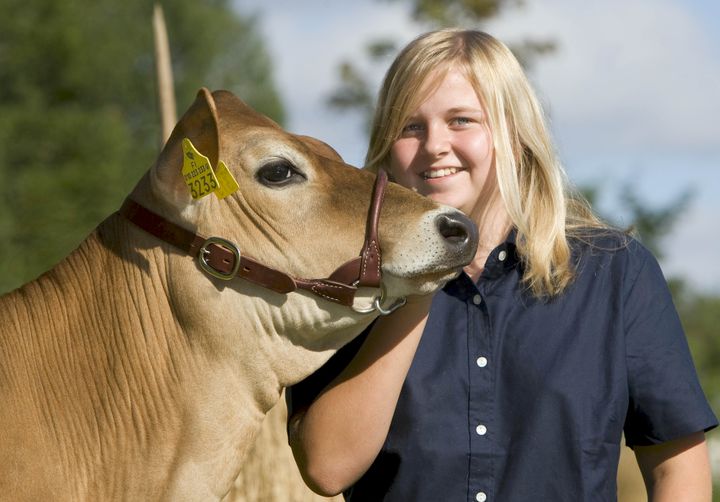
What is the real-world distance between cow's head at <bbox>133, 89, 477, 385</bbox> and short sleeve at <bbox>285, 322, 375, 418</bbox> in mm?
268

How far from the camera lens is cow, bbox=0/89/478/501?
12.9 ft

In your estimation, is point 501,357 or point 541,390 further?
point 501,357

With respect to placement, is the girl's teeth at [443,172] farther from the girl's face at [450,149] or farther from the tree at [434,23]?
the tree at [434,23]

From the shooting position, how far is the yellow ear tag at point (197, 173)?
3.93 meters

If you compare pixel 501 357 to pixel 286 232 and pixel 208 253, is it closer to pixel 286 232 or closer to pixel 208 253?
→ pixel 286 232

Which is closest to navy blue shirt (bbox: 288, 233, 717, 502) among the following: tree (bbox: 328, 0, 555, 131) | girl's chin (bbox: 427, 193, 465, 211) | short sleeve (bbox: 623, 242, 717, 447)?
short sleeve (bbox: 623, 242, 717, 447)

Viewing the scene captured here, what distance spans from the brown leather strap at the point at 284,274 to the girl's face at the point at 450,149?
376 millimetres

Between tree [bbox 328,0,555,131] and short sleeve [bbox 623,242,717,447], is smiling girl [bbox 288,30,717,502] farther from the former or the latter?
tree [bbox 328,0,555,131]

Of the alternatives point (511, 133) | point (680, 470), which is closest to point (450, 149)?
point (511, 133)

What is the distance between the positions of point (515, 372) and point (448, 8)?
15.1 metres

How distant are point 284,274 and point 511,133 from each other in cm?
110

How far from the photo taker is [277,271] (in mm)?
4059

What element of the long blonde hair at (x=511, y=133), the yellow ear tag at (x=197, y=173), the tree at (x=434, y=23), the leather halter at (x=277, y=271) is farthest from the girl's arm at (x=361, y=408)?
the tree at (x=434, y=23)

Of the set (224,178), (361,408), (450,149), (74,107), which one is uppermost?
(74,107)
